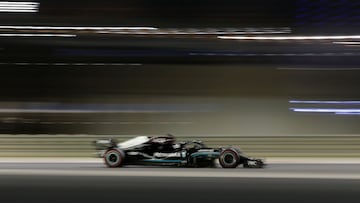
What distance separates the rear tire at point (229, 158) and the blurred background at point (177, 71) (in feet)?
11.5

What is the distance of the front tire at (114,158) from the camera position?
12.2 m

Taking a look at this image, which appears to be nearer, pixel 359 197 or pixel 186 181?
pixel 359 197

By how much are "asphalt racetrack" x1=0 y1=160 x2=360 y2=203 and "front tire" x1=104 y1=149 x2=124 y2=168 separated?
198 millimetres

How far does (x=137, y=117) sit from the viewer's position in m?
19.6

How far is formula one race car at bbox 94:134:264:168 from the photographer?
1196 centimetres

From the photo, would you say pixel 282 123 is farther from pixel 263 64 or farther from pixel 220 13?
pixel 220 13

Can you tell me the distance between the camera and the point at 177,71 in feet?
67.8

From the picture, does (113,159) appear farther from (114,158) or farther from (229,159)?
(229,159)

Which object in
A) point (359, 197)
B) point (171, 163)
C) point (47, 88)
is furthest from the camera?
point (47, 88)

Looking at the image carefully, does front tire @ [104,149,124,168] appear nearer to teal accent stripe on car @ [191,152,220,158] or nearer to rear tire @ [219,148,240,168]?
teal accent stripe on car @ [191,152,220,158]

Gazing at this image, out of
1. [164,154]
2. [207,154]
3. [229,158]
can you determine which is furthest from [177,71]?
[229,158]

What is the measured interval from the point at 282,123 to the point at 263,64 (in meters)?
2.77

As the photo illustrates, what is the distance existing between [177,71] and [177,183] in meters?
11.7

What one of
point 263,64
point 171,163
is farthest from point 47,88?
point 171,163
